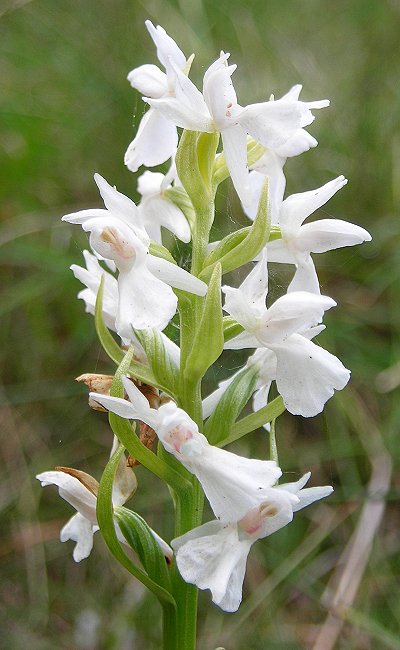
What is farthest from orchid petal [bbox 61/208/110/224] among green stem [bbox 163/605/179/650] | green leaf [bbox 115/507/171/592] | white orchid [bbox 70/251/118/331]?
green stem [bbox 163/605/179/650]

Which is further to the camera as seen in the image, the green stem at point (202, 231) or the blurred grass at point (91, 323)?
the blurred grass at point (91, 323)

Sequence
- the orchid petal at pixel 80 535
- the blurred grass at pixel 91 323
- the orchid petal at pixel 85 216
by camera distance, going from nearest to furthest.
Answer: the orchid petal at pixel 85 216, the orchid petal at pixel 80 535, the blurred grass at pixel 91 323

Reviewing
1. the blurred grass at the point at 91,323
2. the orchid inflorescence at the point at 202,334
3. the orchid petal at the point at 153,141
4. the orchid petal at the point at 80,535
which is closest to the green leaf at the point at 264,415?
the orchid inflorescence at the point at 202,334

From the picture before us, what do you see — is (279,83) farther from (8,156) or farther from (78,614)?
(78,614)

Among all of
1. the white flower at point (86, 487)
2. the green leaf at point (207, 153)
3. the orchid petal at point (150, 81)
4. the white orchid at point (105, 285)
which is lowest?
the white flower at point (86, 487)

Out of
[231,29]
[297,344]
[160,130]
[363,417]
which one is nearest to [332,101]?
[231,29]

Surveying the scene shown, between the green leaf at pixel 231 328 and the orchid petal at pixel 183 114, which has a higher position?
the orchid petal at pixel 183 114

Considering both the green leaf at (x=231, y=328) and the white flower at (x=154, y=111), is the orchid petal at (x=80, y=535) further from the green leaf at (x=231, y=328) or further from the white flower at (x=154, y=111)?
the white flower at (x=154, y=111)
